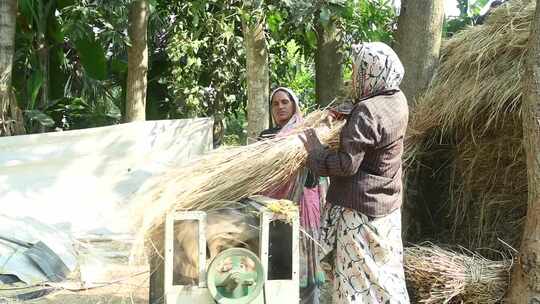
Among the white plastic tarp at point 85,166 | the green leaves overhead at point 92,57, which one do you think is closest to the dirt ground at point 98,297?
the white plastic tarp at point 85,166

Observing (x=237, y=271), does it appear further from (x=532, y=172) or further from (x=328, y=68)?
(x=328, y=68)

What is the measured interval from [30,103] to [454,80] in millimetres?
5398

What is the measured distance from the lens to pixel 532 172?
118 inches

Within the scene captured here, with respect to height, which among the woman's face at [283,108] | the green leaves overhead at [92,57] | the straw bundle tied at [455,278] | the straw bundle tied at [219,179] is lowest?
the straw bundle tied at [455,278]

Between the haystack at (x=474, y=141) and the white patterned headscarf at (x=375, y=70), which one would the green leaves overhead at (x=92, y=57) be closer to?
the haystack at (x=474, y=141)

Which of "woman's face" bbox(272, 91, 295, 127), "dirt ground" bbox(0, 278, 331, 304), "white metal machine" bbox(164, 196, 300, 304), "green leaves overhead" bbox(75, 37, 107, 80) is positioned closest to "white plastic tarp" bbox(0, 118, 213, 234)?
"dirt ground" bbox(0, 278, 331, 304)

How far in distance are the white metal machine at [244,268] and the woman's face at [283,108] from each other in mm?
1248

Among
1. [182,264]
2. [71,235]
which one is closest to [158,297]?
[182,264]

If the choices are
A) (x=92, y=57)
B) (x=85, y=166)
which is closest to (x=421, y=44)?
(x=85, y=166)

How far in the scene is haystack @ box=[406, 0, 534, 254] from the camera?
12.0 feet

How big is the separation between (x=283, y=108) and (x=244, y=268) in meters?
1.42

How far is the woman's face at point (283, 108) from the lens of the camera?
357cm

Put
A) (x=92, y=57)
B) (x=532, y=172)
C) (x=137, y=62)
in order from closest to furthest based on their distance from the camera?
(x=532, y=172) → (x=137, y=62) → (x=92, y=57)

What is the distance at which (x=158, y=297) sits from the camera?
8.80 ft
